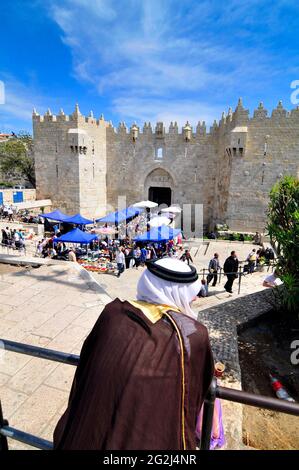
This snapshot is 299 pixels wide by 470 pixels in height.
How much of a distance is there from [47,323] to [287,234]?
4981mm

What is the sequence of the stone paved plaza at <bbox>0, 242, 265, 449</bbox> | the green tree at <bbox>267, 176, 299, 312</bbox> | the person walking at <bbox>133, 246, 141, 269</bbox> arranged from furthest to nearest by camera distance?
the person walking at <bbox>133, 246, 141, 269</bbox> < the green tree at <bbox>267, 176, 299, 312</bbox> < the stone paved plaza at <bbox>0, 242, 265, 449</bbox>

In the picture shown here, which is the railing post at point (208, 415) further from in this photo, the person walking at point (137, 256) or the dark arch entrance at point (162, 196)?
the dark arch entrance at point (162, 196)

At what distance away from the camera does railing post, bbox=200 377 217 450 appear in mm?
1255

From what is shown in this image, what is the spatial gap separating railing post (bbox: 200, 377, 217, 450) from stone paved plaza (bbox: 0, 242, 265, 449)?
7.00 ft

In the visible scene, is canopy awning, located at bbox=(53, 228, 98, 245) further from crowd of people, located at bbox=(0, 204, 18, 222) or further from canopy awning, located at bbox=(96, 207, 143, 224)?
crowd of people, located at bbox=(0, 204, 18, 222)

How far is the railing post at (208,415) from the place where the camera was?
1.25m

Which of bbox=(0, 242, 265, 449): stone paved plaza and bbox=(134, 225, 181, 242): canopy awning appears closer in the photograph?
bbox=(0, 242, 265, 449): stone paved plaza

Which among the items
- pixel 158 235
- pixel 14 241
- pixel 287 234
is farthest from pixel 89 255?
pixel 287 234

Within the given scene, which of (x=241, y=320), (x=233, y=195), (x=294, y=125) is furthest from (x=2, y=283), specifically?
(x=294, y=125)

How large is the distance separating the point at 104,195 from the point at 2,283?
1786 centimetres

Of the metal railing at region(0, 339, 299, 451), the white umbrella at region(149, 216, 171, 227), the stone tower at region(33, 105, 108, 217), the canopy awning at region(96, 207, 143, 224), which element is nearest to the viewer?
the metal railing at region(0, 339, 299, 451)

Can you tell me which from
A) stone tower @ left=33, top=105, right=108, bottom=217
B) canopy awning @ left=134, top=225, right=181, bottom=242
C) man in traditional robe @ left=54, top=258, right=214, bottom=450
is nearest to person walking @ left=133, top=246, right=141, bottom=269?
canopy awning @ left=134, top=225, right=181, bottom=242

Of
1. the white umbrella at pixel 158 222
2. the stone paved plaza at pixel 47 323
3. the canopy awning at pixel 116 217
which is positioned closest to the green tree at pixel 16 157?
the canopy awning at pixel 116 217

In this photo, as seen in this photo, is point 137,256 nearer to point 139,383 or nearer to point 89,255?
point 89,255
